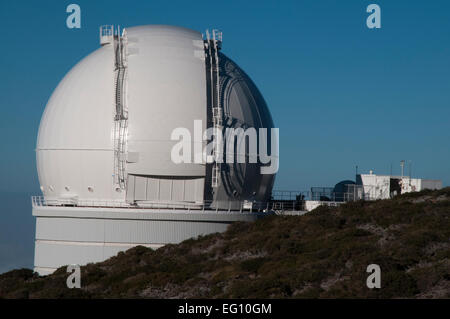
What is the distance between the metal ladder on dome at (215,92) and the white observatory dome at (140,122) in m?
0.20

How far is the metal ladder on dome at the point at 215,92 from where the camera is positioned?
2852cm

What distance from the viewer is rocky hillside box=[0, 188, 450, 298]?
1902 cm

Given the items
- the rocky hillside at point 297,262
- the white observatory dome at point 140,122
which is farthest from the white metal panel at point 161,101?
the rocky hillside at point 297,262

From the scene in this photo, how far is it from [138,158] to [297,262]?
29.2ft

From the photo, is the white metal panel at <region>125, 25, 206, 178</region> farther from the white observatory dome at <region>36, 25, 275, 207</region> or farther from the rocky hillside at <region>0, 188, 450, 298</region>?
the rocky hillside at <region>0, 188, 450, 298</region>

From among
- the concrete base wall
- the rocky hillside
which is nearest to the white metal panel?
the concrete base wall

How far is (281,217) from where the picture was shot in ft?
98.3

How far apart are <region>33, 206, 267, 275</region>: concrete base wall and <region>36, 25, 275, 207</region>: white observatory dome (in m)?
0.72

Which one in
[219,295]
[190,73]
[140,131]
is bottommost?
[219,295]

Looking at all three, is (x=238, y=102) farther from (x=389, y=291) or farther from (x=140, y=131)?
(x=389, y=291)

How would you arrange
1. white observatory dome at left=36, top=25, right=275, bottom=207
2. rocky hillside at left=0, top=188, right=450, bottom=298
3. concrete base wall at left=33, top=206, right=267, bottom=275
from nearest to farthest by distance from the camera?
rocky hillside at left=0, top=188, right=450, bottom=298, concrete base wall at left=33, top=206, right=267, bottom=275, white observatory dome at left=36, top=25, right=275, bottom=207
